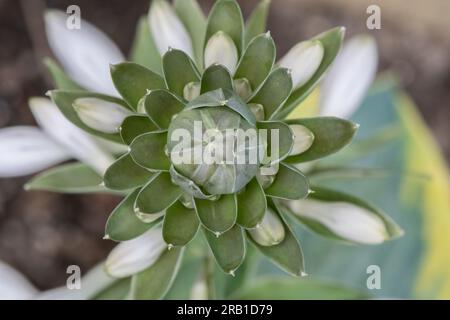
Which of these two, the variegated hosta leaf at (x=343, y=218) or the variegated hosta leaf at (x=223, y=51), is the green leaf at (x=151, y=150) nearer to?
the variegated hosta leaf at (x=223, y=51)

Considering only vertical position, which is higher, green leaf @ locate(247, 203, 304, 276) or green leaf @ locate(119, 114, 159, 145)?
green leaf @ locate(119, 114, 159, 145)

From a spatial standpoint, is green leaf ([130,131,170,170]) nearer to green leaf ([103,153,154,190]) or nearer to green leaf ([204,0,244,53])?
green leaf ([103,153,154,190])

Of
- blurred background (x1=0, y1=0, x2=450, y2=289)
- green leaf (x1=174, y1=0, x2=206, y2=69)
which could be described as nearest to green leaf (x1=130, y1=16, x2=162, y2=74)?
green leaf (x1=174, y1=0, x2=206, y2=69)

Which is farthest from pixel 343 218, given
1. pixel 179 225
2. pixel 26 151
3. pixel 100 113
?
pixel 26 151

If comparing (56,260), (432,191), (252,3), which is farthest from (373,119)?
(56,260)

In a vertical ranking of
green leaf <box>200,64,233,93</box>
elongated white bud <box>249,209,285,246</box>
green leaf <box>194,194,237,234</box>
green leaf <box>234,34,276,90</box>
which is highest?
green leaf <box>234,34,276,90</box>

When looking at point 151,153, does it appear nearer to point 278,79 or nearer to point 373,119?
point 278,79

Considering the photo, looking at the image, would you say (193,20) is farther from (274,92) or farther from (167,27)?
(274,92)
